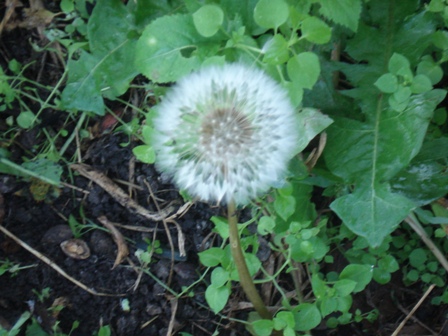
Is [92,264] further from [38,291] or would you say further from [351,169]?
[351,169]

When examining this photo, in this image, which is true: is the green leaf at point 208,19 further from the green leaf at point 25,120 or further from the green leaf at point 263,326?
the green leaf at point 25,120

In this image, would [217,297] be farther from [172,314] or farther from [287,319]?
[172,314]

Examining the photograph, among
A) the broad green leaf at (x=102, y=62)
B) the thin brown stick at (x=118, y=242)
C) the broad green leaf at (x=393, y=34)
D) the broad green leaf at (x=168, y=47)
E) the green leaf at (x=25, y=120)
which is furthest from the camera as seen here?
the green leaf at (x=25, y=120)

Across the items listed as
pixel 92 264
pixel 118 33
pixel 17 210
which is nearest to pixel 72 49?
pixel 118 33

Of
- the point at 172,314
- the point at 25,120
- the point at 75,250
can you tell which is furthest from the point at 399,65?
the point at 25,120

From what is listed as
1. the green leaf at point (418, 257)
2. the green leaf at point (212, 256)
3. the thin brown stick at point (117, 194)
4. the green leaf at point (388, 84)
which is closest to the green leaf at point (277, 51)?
the green leaf at point (388, 84)

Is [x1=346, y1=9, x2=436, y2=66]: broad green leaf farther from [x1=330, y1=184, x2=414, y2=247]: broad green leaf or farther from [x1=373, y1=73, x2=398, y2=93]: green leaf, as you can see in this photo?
[x1=330, y1=184, x2=414, y2=247]: broad green leaf
